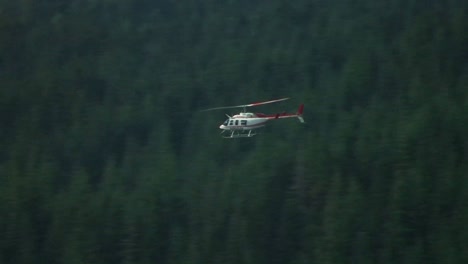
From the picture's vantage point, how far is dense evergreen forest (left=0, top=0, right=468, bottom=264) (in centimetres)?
2481

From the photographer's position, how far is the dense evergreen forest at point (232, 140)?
24.8m

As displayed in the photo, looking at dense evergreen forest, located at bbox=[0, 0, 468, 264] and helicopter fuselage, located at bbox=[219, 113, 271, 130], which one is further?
dense evergreen forest, located at bbox=[0, 0, 468, 264]

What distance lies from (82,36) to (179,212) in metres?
9.81

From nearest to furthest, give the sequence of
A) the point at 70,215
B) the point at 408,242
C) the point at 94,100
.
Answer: the point at 408,242 < the point at 70,215 < the point at 94,100

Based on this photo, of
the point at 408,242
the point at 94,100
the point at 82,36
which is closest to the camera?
the point at 408,242

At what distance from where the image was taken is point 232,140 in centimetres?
2786

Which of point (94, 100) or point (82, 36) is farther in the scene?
point (82, 36)

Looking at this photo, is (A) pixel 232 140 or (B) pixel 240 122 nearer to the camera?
(B) pixel 240 122

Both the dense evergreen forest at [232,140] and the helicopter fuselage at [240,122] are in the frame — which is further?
the dense evergreen forest at [232,140]

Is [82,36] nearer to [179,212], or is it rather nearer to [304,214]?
[179,212]

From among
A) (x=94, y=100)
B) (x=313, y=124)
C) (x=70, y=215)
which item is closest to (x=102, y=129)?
(x=94, y=100)

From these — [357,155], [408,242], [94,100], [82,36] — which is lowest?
[408,242]

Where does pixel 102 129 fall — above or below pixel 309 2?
below

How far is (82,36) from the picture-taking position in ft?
107
